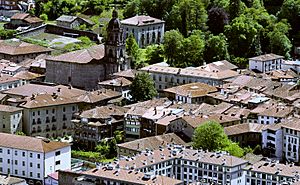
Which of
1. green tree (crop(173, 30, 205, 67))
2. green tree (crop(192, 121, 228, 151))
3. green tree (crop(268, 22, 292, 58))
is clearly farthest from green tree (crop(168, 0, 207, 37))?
green tree (crop(192, 121, 228, 151))

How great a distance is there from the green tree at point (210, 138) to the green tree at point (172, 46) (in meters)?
22.1

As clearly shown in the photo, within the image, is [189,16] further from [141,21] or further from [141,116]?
[141,116]

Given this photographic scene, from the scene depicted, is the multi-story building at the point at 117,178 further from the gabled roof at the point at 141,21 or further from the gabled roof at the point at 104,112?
the gabled roof at the point at 141,21

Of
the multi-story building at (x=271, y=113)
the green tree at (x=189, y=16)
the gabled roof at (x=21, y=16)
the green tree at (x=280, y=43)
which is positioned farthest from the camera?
the gabled roof at (x=21, y=16)

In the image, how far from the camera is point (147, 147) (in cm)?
6669

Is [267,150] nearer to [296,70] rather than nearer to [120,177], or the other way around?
[120,177]

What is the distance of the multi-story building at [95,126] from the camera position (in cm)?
7294

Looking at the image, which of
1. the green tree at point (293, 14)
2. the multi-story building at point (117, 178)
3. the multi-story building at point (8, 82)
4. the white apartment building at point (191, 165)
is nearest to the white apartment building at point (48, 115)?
the multi-story building at point (8, 82)

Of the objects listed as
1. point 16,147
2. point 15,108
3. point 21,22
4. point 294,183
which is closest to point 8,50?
point 21,22

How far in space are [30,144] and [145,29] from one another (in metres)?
30.6

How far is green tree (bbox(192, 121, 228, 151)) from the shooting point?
217 feet

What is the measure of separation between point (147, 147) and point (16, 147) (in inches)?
332

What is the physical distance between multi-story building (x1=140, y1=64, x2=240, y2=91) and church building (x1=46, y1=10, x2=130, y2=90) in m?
2.45

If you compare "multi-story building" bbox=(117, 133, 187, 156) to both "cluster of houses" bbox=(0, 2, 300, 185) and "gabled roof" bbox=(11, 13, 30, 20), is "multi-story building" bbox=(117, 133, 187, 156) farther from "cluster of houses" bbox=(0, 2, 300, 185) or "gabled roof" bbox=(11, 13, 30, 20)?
"gabled roof" bbox=(11, 13, 30, 20)
